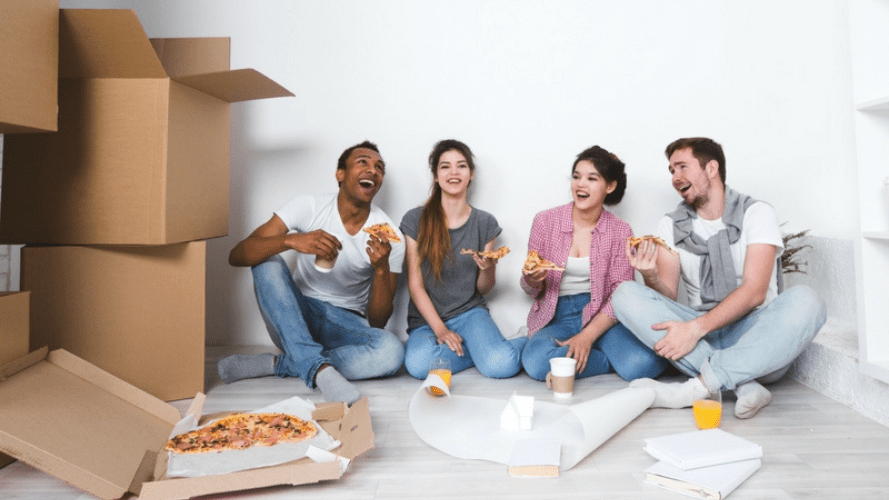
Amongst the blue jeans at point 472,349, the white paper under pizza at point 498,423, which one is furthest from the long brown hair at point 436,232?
the white paper under pizza at point 498,423

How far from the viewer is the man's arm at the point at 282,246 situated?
2373 mm

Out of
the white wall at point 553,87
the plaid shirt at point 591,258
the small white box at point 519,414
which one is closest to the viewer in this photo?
the small white box at point 519,414

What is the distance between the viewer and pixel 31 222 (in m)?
2.06

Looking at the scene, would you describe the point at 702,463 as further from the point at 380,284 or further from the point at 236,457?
the point at 380,284

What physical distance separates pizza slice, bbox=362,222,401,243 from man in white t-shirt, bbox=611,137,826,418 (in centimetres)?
87

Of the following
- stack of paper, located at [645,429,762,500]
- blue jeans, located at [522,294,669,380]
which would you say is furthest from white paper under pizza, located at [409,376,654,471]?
blue jeans, located at [522,294,669,380]

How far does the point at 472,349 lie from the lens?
2590mm

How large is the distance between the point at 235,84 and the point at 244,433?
1265 millimetres

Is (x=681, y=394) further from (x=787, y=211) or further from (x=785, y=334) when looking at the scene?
(x=787, y=211)

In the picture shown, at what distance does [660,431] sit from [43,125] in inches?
77.2

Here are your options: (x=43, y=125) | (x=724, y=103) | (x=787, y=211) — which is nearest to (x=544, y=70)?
(x=724, y=103)

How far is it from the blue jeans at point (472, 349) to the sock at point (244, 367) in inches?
21.5

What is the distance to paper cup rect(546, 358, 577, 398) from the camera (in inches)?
84.7

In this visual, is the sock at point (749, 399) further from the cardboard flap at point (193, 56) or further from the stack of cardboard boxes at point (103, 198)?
the cardboard flap at point (193, 56)
